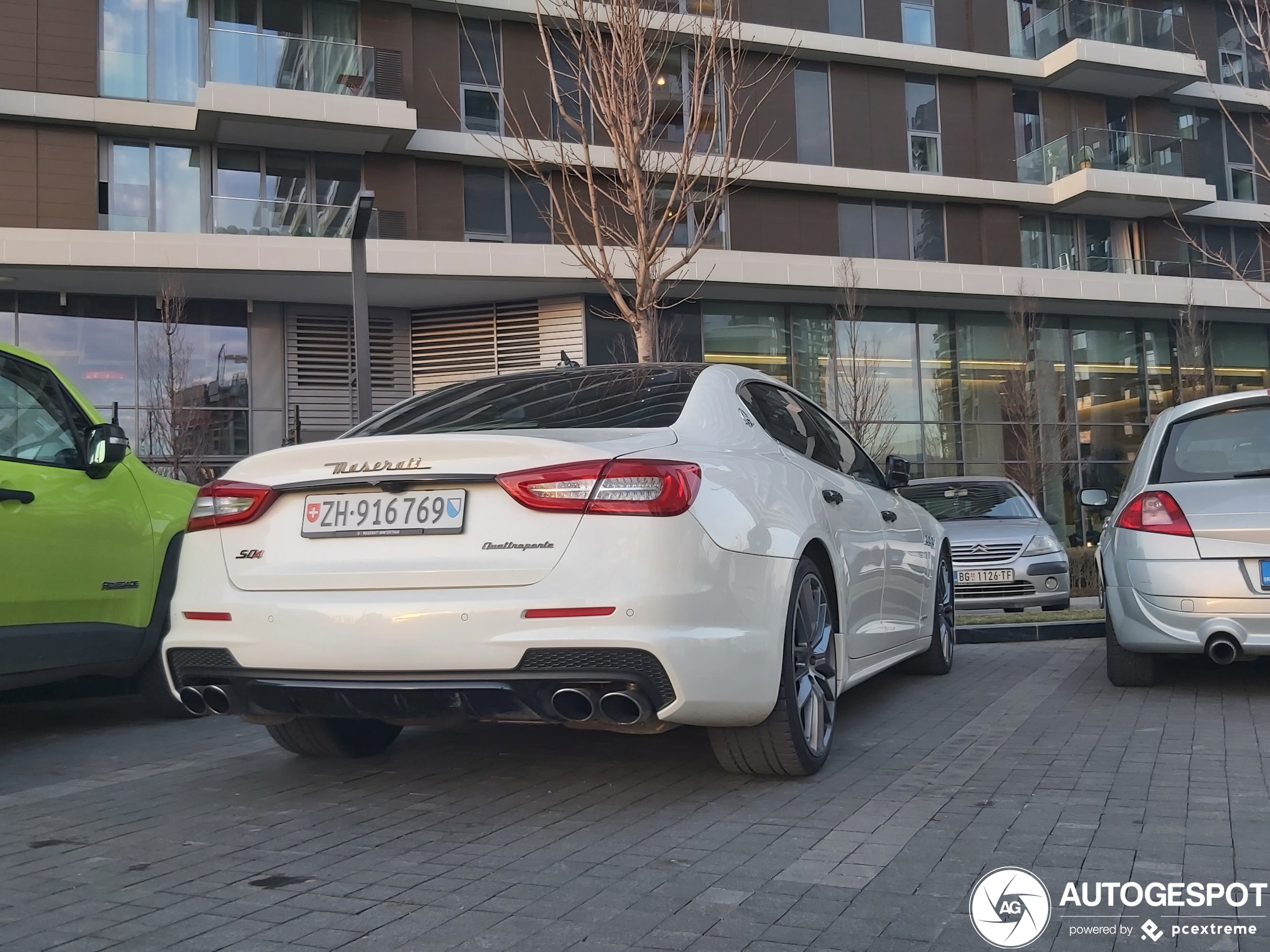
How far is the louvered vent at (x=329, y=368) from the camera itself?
2334 cm

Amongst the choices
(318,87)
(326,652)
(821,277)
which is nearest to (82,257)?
(318,87)

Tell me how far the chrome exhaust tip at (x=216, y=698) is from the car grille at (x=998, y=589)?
28.6 ft

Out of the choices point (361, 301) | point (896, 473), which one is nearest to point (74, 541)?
point (896, 473)

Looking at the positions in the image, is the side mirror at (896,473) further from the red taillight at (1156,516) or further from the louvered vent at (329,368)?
the louvered vent at (329,368)

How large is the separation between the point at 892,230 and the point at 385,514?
25.4 meters

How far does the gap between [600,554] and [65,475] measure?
125 inches

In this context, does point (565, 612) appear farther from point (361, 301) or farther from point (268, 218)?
point (268, 218)

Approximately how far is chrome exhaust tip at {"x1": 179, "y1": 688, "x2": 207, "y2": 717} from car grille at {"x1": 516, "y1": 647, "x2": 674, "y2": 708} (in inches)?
48.8

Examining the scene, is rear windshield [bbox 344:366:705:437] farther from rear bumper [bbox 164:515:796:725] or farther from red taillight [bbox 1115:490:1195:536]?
red taillight [bbox 1115:490:1195:536]

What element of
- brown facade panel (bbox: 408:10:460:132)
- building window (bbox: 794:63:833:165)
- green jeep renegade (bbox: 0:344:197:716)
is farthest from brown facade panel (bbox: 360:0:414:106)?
green jeep renegade (bbox: 0:344:197:716)

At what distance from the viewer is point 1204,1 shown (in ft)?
106

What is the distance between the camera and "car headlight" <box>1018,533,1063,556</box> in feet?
36.8

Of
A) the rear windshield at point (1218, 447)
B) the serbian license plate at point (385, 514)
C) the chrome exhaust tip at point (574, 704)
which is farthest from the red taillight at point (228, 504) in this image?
the rear windshield at point (1218, 447)

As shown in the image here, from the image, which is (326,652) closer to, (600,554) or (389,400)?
(600,554)
